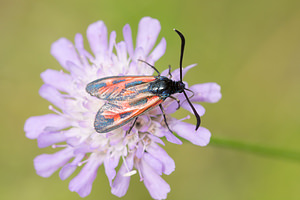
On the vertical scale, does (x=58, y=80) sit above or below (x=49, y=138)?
above

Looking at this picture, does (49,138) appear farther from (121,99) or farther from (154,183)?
(154,183)

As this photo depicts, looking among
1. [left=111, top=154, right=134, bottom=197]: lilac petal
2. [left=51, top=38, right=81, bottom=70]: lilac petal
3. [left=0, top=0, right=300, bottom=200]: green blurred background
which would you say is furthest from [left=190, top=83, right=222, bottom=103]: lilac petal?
[left=0, top=0, right=300, bottom=200]: green blurred background

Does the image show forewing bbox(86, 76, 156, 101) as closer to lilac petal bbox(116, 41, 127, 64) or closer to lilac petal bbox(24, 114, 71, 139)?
lilac petal bbox(116, 41, 127, 64)

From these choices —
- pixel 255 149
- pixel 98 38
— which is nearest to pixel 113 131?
pixel 98 38

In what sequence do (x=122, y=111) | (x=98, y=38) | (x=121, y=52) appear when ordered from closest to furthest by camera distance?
(x=122, y=111), (x=121, y=52), (x=98, y=38)

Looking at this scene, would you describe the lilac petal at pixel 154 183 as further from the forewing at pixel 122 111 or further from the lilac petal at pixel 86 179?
the forewing at pixel 122 111
